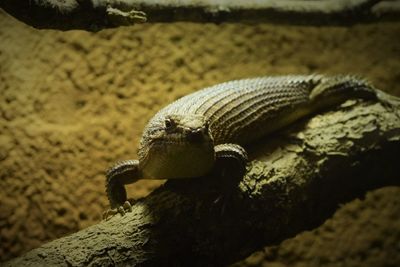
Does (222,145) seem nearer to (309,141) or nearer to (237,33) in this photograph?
(309,141)

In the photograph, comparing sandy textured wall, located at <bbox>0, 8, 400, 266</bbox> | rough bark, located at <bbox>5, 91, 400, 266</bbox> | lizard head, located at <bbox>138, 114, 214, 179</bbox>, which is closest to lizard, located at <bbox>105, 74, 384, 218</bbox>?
lizard head, located at <bbox>138, 114, 214, 179</bbox>

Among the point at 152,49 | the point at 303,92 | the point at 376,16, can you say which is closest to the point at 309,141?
the point at 303,92

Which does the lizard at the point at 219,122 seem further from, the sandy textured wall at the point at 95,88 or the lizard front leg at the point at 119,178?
the sandy textured wall at the point at 95,88

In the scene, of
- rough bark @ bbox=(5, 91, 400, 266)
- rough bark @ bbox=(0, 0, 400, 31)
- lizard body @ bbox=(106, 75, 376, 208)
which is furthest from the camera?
lizard body @ bbox=(106, 75, 376, 208)

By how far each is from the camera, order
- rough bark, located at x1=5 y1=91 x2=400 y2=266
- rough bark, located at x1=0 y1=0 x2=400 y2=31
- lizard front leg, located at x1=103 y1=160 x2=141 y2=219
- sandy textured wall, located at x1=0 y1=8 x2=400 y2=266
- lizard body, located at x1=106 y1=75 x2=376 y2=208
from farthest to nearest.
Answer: sandy textured wall, located at x1=0 y1=8 x2=400 y2=266, lizard front leg, located at x1=103 y1=160 x2=141 y2=219, lizard body, located at x1=106 y1=75 x2=376 y2=208, rough bark, located at x1=5 y1=91 x2=400 y2=266, rough bark, located at x1=0 y1=0 x2=400 y2=31

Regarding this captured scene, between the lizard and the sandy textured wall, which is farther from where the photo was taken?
the sandy textured wall

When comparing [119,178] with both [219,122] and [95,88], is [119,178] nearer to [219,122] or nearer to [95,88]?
[219,122]

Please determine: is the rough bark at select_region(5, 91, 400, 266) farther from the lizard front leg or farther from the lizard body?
the lizard front leg
